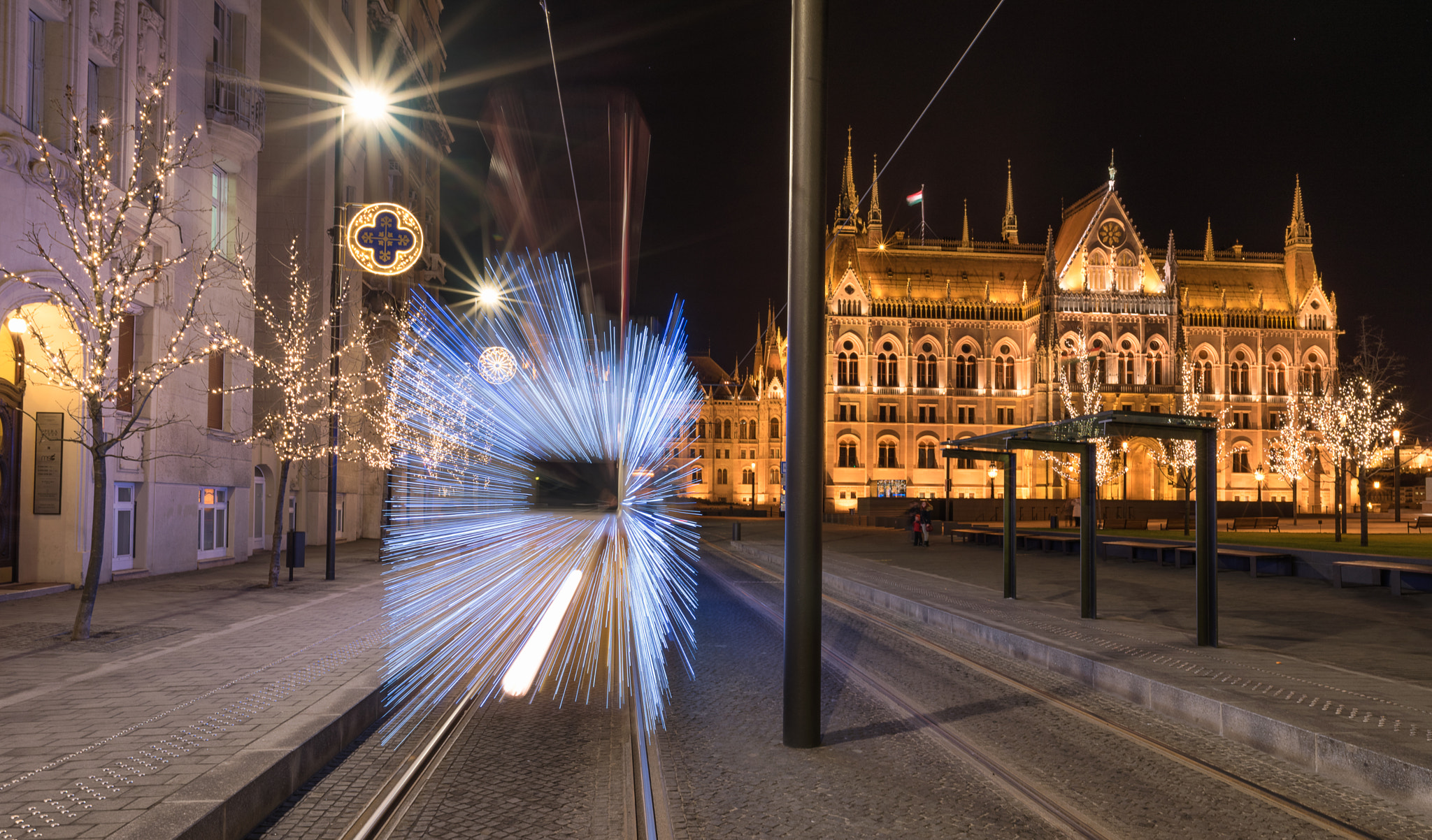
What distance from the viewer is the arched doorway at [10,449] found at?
619 inches

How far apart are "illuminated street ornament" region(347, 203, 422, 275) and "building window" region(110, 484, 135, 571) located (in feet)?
19.9

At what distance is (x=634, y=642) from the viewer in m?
11.5

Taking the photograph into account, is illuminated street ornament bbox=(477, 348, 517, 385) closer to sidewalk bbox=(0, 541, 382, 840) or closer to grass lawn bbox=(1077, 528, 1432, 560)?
sidewalk bbox=(0, 541, 382, 840)

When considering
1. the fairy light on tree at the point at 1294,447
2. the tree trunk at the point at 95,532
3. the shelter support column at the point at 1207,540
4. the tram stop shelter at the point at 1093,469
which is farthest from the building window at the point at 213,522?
the fairy light on tree at the point at 1294,447

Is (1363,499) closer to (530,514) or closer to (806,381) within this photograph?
(806,381)

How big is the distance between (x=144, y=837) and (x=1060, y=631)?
390 inches

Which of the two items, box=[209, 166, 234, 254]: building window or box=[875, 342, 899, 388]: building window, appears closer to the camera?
box=[209, 166, 234, 254]: building window

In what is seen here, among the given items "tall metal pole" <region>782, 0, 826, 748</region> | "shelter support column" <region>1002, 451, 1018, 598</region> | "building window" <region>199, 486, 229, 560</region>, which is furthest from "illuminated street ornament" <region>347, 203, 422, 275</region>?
"tall metal pole" <region>782, 0, 826, 748</region>

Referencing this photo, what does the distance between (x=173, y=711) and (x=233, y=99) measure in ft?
59.3

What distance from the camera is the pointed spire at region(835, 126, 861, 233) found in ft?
263

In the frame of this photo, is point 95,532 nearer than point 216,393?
Yes

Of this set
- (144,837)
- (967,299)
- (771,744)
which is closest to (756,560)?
(771,744)

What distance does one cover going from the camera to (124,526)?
1831 cm

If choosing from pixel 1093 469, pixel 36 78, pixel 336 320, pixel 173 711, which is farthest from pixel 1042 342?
pixel 173 711
